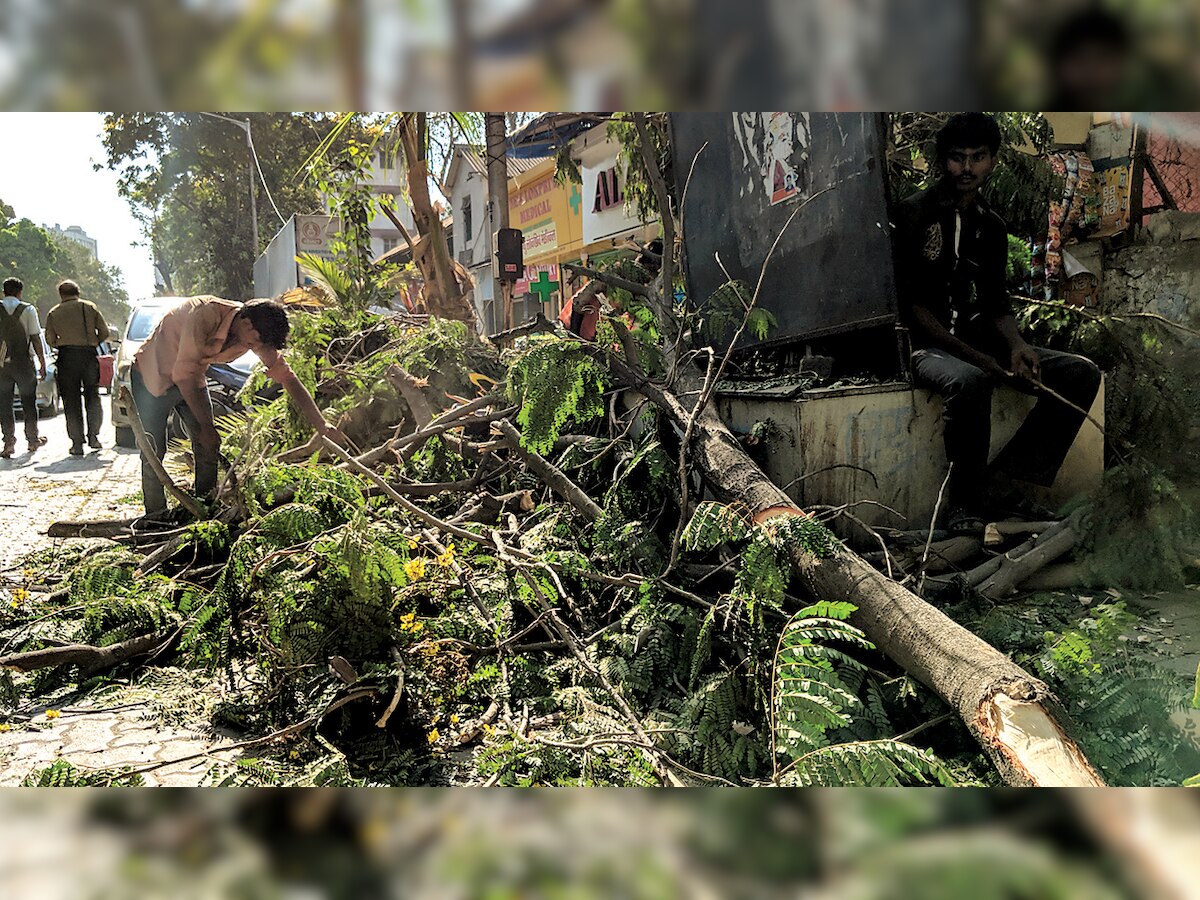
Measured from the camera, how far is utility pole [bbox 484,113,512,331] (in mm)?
1934

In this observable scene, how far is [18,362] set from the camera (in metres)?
1.72

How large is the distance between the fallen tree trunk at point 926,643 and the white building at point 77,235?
1.62 m

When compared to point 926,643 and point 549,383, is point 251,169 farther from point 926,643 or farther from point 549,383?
point 926,643

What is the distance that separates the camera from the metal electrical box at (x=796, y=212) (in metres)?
2.36

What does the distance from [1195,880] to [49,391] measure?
2.19 meters

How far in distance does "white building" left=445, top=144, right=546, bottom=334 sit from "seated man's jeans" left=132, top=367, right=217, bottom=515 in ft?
3.02

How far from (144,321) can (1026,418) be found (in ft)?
7.42

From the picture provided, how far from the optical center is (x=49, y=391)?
73.9 inches

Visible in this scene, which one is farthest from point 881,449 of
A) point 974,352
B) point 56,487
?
point 56,487

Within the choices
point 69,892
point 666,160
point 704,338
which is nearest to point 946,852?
point 69,892

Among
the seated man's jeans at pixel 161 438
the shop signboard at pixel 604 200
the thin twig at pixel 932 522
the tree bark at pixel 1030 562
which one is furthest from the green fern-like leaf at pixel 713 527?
the seated man's jeans at pixel 161 438
